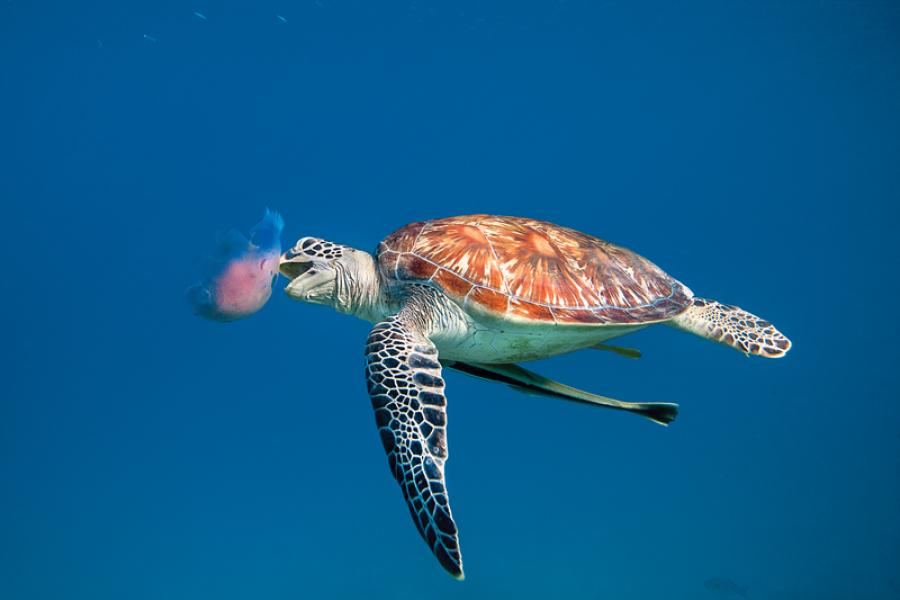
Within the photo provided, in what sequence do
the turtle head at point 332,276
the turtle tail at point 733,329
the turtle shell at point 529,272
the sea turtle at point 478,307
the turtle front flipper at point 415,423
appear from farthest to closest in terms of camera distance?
the turtle tail at point 733,329, the turtle head at point 332,276, the turtle shell at point 529,272, the sea turtle at point 478,307, the turtle front flipper at point 415,423

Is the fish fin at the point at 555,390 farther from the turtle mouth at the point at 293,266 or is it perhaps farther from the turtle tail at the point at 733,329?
the turtle mouth at the point at 293,266

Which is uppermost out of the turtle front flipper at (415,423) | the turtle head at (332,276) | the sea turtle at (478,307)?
the turtle head at (332,276)

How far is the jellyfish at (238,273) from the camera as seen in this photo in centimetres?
292

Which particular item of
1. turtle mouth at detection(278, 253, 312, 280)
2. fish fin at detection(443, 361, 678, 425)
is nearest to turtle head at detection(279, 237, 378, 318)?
turtle mouth at detection(278, 253, 312, 280)

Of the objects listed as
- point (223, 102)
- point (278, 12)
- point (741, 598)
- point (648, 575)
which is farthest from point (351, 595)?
point (223, 102)

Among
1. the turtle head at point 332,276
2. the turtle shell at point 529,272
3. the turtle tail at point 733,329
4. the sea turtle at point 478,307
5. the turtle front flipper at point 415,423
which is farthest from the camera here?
the turtle tail at point 733,329

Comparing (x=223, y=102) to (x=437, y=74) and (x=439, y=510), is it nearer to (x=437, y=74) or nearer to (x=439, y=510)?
(x=437, y=74)

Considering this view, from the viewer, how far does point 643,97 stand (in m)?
25.7

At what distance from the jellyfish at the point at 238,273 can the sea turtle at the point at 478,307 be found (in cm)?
26

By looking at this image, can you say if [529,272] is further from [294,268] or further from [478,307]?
[294,268]

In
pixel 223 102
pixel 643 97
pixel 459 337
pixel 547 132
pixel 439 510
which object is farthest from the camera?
pixel 547 132

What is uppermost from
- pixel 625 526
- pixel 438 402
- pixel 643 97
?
pixel 643 97

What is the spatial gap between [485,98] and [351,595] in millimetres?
21571

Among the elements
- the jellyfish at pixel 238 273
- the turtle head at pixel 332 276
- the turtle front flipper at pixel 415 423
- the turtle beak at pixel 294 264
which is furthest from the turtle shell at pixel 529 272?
the jellyfish at pixel 238 273
